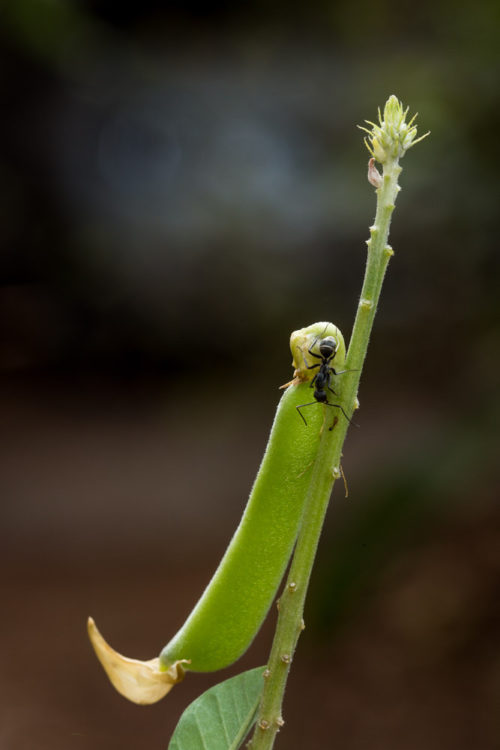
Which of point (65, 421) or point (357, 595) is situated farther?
point (65, 421)

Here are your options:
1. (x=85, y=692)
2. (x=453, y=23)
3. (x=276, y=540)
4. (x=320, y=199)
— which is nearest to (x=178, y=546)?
(x=85, y=692)

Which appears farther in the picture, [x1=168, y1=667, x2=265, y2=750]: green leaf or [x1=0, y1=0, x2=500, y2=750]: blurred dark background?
[x1=0, y1=0, x2=500, y2=750]: blurred dark background

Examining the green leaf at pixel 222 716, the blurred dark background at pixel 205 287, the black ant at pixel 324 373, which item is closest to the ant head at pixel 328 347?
the black ant at pixel 324 373

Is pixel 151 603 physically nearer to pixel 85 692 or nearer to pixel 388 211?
pixel 85 692

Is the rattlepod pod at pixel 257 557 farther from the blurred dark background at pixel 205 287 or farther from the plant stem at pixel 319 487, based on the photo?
the blurred dark background at pixel 205 287

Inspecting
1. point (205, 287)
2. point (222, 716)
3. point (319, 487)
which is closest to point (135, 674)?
point (222, 716)

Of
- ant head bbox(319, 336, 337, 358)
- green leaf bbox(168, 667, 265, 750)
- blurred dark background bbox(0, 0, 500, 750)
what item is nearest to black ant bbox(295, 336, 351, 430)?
ant head bbox(319, 336, 337, 358)

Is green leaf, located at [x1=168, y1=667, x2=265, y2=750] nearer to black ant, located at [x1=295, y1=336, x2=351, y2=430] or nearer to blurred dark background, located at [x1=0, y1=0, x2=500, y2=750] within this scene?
black ant, located at [x1=295, y1=336, x2=351, y2=430]
